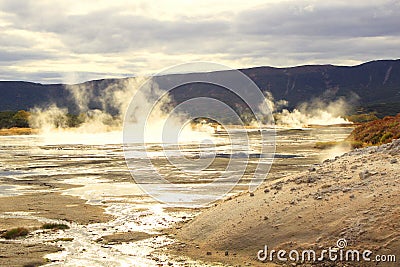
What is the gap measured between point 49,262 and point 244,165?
24203mm

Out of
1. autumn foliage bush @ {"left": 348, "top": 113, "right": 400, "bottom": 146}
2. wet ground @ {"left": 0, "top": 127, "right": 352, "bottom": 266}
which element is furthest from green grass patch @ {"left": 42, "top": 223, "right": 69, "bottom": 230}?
autumn foliage bush @ {"left": 348, "top": 113, "right": 400, "bottom": 146}

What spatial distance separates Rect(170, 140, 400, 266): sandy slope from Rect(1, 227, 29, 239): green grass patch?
4641 mm

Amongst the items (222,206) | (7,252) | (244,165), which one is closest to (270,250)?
(222,206)

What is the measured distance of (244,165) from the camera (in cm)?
3591

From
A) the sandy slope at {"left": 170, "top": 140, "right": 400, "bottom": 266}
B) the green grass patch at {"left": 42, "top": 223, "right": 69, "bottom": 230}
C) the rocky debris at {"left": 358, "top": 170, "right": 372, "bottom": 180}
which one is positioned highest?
the rocky debris at {"left": 358, "top": 170, "right": 372, "bottom": 180}

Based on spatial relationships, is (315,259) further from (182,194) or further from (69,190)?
(69,190)

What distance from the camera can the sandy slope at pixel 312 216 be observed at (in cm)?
1210

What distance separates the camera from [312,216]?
13.3 metres

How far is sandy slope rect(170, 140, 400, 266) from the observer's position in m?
12.1

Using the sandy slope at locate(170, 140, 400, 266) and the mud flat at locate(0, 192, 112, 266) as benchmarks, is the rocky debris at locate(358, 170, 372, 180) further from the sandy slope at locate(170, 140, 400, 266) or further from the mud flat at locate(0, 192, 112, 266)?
the mud flat at locate(0, 192, 112, 266)

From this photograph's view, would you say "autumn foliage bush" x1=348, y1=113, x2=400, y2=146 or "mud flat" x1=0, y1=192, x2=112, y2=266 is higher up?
"autumn foliage bush" x1=348, y1=113, x2=400, y2=146

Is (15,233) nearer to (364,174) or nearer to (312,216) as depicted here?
(312,216)

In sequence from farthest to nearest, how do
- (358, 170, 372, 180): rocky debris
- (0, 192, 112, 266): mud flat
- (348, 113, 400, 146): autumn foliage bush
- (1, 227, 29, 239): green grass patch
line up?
(348, 113, 400, 146): autumn foliage bush → (1, 227, 29, 239): green grass patch → (358, 170, 372, 180): rocky debris → (0, 192, 112, 266): mud flat

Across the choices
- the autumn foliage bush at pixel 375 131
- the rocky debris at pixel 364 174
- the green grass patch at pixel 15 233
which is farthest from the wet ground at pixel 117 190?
the autumn foliage bush at pixel 375 131
